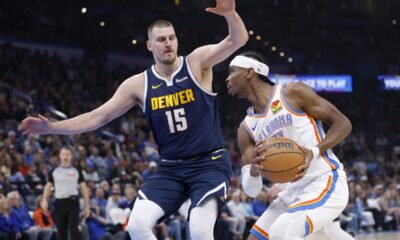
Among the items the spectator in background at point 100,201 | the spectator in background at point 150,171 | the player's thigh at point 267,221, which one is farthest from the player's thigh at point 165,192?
the spectator in background at point 150,171

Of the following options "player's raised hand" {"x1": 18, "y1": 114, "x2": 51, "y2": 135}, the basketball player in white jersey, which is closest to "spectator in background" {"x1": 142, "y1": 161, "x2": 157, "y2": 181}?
"player's raised hand" {"x1": 18, "y1": 114, "x2": 51, "y2": 135}

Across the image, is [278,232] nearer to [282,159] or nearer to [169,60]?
[282,159]

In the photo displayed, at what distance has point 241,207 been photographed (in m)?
16.1

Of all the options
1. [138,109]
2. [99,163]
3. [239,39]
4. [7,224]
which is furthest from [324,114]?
[138,109]

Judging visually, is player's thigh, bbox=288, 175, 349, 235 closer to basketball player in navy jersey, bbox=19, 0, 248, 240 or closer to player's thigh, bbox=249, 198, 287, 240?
player's thigh, bbox=249, 198, 287, 240

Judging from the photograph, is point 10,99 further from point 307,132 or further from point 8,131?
point 307,132

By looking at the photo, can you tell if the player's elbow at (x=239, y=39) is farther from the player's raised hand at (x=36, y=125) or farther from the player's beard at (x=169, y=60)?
the player's raised hand at (x=36, y=125)

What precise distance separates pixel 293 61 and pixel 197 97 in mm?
29729

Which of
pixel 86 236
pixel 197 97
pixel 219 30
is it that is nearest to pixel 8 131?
pixel 86 236

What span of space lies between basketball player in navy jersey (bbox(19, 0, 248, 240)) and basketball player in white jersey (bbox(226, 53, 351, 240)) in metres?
0.25

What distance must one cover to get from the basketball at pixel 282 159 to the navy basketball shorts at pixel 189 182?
1.86ft

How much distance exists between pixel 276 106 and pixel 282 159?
549 mm

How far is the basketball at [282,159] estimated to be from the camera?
5.80 m

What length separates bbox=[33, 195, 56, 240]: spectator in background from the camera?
12.6 meters
